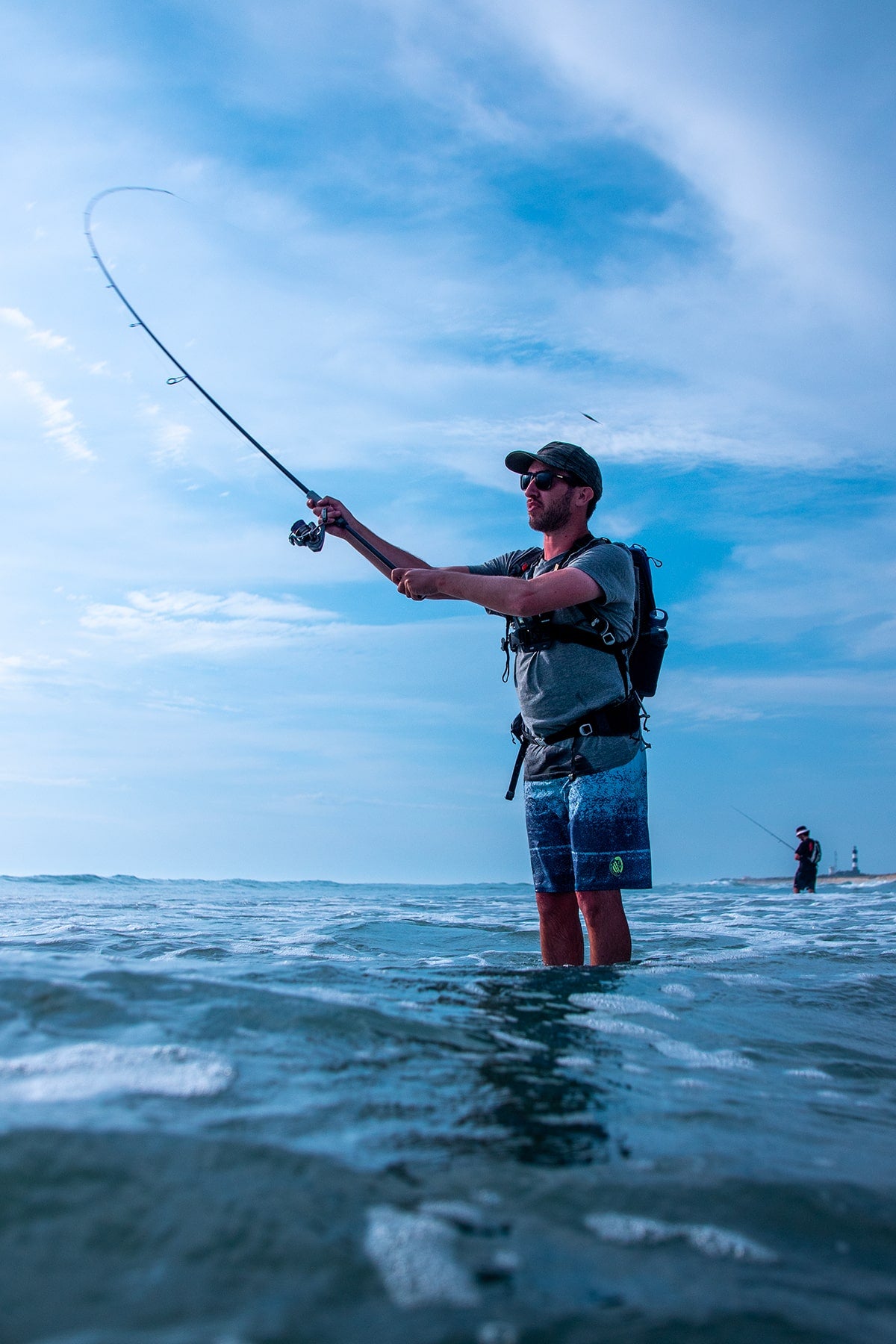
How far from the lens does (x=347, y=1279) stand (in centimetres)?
121

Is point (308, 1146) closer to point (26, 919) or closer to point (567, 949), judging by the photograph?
point (567, 949)

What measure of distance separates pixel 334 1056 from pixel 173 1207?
2.70ft

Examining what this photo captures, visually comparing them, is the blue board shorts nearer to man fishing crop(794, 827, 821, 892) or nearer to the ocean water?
the ocean water

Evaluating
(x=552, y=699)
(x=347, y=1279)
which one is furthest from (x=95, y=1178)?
(x=552, y=699)

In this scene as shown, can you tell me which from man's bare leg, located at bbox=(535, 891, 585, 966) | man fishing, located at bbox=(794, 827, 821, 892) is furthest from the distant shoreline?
man's bare leg, located at bbox=(535, 891, 585, 966)

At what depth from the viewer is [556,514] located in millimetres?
4066

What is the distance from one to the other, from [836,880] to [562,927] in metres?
35.1

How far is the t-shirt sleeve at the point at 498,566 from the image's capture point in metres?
4.53

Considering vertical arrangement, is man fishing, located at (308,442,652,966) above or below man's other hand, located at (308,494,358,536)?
below

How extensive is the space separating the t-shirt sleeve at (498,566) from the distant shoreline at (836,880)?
27.0 metres

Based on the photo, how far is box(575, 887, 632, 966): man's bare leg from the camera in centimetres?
373

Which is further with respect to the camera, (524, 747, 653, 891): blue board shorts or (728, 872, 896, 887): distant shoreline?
(728, 872, 896, 887): distant shoreline

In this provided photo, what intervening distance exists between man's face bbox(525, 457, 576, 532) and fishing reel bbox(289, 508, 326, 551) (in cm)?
121

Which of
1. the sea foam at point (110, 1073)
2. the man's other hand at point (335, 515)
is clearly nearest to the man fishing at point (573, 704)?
the man's other hand at point (335, 515)
